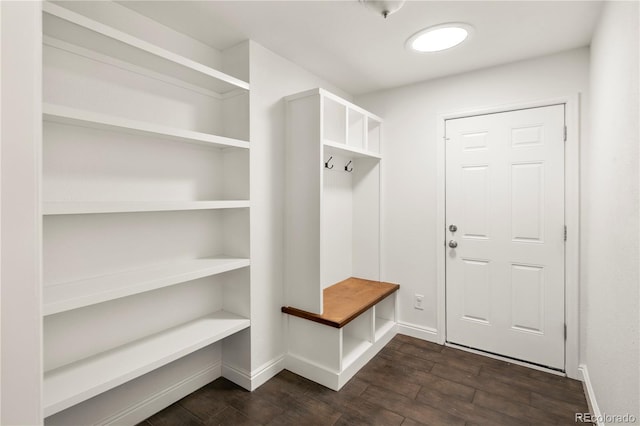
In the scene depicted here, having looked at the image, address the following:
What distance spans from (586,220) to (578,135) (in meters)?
0.64

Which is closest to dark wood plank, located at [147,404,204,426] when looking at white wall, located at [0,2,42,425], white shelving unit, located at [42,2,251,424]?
white shelving unit, located at [42,2,251,424]

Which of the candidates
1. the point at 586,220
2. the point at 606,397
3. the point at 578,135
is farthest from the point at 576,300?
the point at 578,135

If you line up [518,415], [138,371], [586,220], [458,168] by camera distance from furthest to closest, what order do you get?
1. [458,168]
2. [586,220]
3. [518,415]
4. [138,371]

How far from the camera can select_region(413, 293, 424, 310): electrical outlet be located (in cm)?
301

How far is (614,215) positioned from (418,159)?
166 cm

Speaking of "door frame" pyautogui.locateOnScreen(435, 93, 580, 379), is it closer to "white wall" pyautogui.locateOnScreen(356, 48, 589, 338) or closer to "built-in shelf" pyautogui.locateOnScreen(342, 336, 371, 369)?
"white wall" pyautogui.locateOnScreen(356, 48, 589, 338)

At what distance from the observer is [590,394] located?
2020 mm

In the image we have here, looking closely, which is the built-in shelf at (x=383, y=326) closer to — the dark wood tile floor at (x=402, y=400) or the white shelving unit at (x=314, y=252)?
the white shelving unit at (x=314, y=252)

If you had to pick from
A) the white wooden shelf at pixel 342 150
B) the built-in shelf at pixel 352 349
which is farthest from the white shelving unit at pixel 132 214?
the built-in shelf at pixel 352 349

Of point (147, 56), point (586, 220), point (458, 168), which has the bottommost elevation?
point (586, 220)

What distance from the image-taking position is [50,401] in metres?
1.29

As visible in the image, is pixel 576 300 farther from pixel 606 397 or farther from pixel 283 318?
pixel 283 318

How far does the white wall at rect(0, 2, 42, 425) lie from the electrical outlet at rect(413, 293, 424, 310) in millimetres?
2792

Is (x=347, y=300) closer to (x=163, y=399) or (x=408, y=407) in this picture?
(x=408, y=407)
